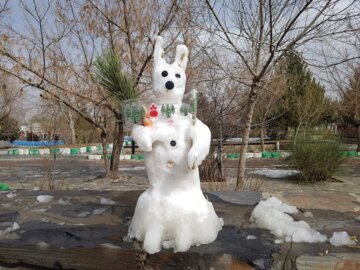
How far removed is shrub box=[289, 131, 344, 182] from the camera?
839 centimetres

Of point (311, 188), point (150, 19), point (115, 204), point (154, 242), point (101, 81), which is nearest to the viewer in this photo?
point (154, 242)

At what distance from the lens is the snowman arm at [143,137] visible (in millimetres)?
2957

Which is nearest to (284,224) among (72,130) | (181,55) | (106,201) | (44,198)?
(181,55)

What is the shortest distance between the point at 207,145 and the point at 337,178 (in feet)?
22.3

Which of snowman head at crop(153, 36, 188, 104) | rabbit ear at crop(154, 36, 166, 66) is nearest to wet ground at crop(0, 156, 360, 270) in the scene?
snowman head at crop(153, 36, 188, 104)

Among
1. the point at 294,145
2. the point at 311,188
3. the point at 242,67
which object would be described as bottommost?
the point at 311,188

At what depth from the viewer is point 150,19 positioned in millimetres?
9031

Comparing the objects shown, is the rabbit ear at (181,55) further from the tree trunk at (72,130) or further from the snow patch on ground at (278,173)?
the tree trunk at (72,130)

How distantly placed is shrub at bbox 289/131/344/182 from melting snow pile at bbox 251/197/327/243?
4.85m

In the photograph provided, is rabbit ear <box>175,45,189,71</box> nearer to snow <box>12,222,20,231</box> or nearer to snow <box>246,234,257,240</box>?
snow <box>246,234,257,240</box>

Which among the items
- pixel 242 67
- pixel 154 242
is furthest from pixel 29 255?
pixel 242 67

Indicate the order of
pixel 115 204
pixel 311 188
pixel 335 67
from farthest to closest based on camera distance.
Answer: pixel 311 188 < pixel 335 67 < pixel 115 204

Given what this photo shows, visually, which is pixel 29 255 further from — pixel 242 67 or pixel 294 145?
pixel 294 145

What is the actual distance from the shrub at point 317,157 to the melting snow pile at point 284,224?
15.9ft
